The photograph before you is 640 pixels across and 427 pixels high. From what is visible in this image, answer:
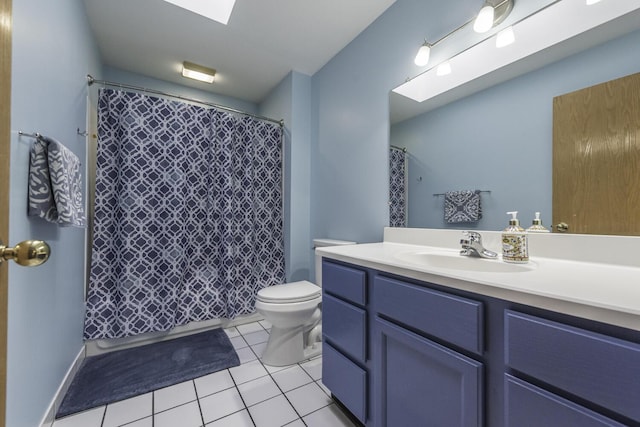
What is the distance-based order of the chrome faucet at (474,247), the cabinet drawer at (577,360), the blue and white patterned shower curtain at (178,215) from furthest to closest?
the blue and white patterned shower curtain at (178,215)
the chrome faucet at (474,247)
the cabinet drawer at (577,360)

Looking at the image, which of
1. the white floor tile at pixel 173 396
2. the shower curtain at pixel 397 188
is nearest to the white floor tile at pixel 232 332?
the white floor tile at pixel 173 396

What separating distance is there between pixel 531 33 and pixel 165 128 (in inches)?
90.6

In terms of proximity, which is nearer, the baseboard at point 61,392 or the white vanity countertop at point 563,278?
the white vanity countertop at point 563,278

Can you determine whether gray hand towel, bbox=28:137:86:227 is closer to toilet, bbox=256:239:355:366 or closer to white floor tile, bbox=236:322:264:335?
toilet, bbox=256:239:355:366

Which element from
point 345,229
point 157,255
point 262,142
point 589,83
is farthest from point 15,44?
point 589,83

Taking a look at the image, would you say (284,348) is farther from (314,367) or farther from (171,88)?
(171,88)

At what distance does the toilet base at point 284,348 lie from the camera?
5.43 ft

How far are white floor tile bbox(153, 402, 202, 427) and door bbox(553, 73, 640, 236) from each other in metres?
1.82

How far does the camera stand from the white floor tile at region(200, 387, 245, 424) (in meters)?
1.24

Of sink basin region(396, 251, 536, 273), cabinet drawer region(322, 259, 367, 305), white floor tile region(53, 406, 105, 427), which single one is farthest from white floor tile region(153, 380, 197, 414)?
sink basin region(396, 251, 536, 273)

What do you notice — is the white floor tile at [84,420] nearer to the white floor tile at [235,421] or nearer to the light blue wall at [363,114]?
the white floor tile at [235,421]

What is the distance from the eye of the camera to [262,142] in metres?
2.41

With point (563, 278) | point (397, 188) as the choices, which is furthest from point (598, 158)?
point (397, 188)

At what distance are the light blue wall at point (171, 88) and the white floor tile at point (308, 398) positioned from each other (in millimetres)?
2840
